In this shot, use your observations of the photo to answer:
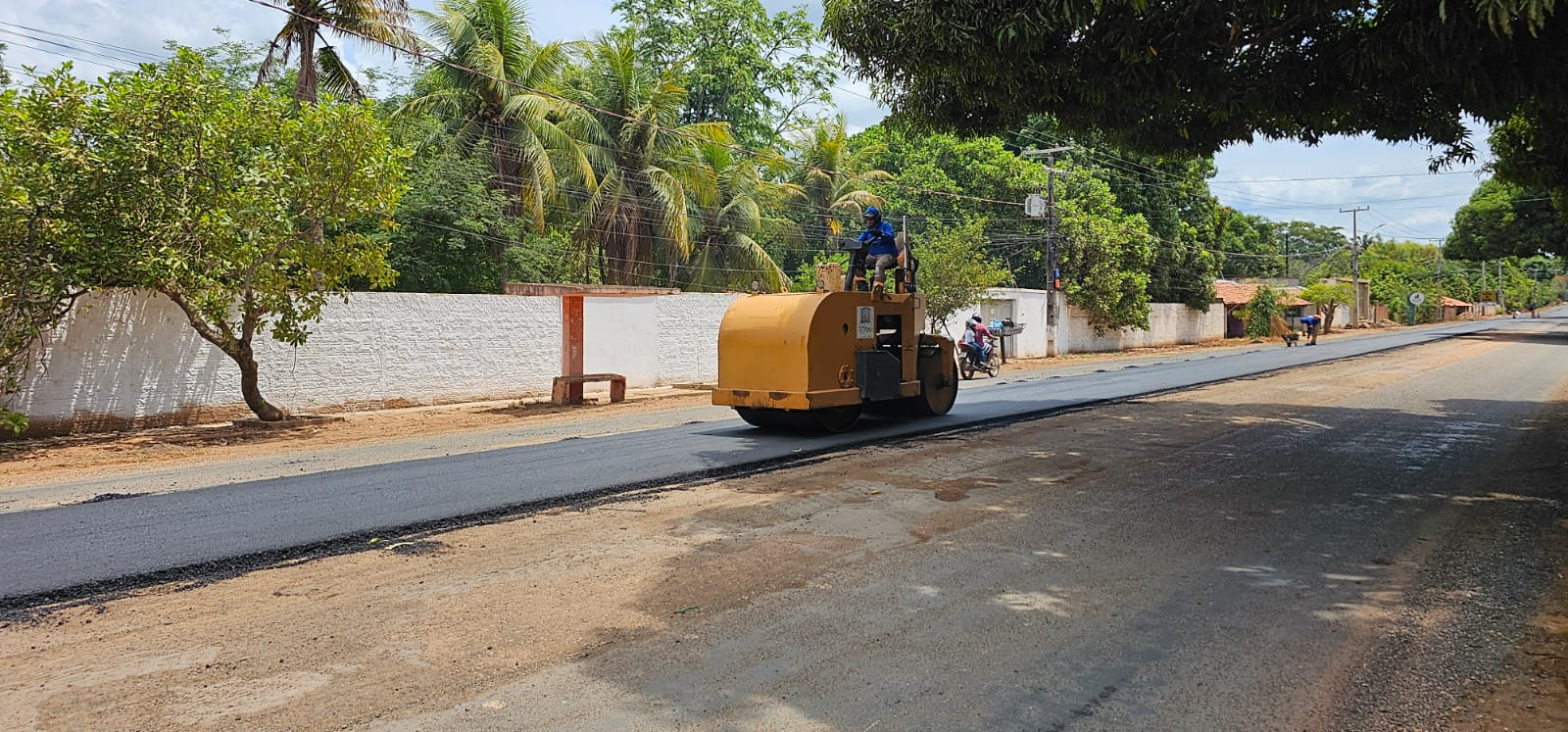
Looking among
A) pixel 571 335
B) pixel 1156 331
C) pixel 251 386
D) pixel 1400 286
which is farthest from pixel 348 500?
pixel 1400 286

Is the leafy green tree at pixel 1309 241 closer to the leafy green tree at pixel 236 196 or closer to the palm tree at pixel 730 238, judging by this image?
the palm tree at pixel 730 238

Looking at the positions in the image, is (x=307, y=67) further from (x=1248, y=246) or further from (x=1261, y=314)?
(x=1248, y=246)

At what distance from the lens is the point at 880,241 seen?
11.6 metres

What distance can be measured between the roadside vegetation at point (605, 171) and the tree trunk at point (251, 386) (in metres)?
0.03

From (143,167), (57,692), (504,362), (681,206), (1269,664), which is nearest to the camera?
(57,692)

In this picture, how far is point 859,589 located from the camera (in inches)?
203

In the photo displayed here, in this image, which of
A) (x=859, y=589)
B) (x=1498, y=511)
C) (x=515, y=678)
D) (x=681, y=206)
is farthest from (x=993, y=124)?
(x=681, y=206)

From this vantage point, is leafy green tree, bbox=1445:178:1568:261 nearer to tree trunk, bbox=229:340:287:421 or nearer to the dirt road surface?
the dirt road surface

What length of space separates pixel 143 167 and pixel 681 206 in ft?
54.5

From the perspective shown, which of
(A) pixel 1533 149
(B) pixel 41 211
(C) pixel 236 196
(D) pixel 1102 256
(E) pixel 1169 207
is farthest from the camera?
(E) pixel 1169 207

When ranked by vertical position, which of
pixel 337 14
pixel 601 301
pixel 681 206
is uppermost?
pixel 337 14

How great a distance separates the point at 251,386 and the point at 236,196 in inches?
112

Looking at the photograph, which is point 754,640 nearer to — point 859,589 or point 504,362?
point 859,589

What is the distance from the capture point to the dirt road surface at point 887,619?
3.66 meters
